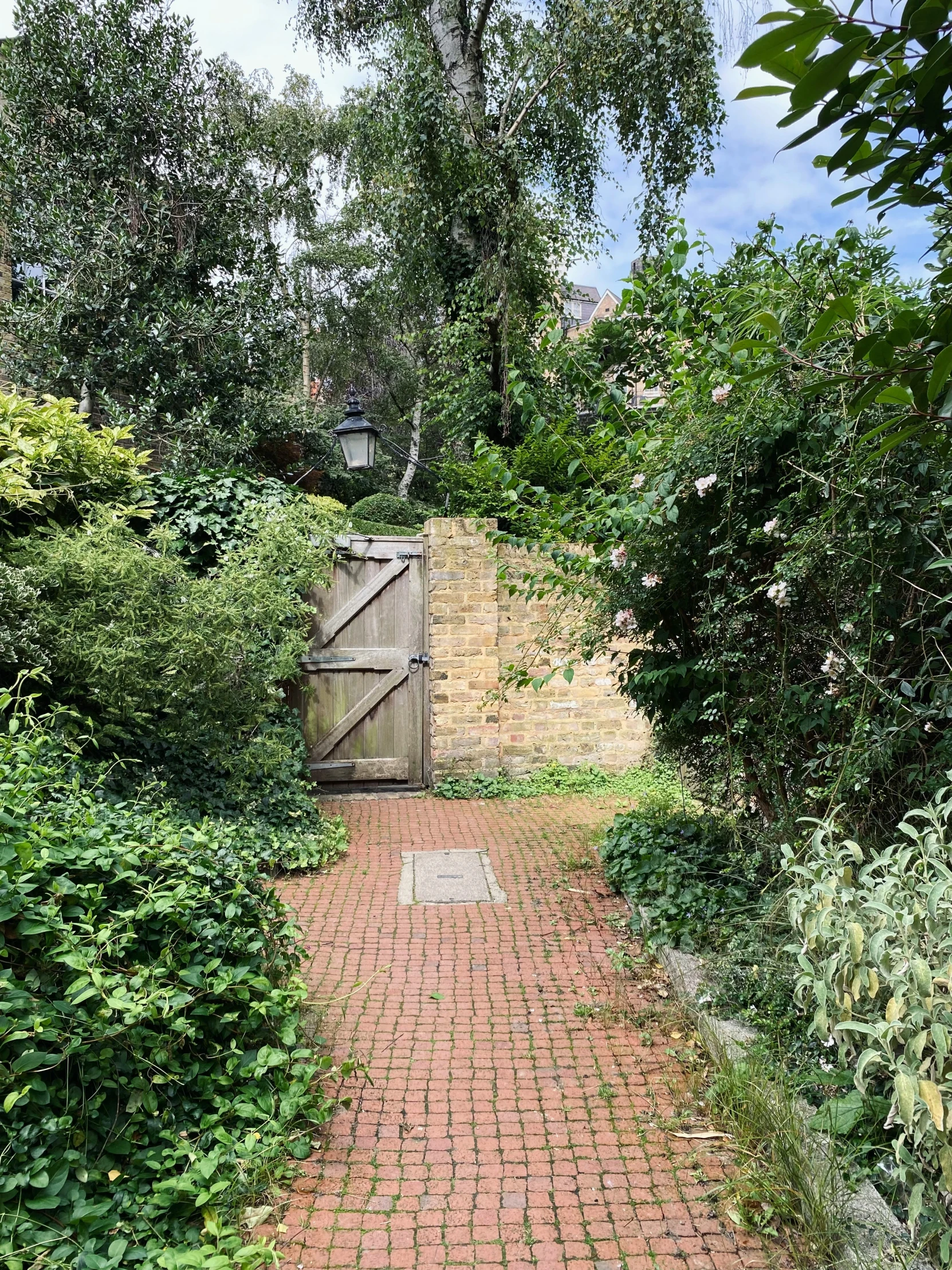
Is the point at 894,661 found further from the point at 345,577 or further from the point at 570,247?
the point at 570,247

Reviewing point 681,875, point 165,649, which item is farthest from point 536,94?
point 681,875

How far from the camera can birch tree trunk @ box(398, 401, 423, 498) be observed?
62.0 feet

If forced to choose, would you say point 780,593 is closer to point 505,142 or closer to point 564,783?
point 564,783

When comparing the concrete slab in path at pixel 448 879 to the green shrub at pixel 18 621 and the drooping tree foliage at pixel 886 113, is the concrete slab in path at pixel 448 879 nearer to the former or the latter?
the green shrub at pixel 18 621

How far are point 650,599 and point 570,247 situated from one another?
7.02 meters

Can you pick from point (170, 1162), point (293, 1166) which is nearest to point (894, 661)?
point (293, 1166)

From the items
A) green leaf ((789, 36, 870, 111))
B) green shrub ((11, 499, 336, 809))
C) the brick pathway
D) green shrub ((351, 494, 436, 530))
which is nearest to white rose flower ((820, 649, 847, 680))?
the brick pathway

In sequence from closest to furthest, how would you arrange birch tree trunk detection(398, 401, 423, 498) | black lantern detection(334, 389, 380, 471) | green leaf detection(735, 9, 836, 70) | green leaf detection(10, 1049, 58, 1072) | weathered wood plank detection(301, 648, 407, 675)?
green leaf detection(735, 9, 836, 70), green leaf detection(10, 1049, 58, 1072), weathered wood plank detection(301, 648, 407, 675), black lantern detection(334, 389, 380, 471), birch tree trunk detection(398, 401, 423, 498)

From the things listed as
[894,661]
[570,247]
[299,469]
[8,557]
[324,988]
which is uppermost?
[570,247]

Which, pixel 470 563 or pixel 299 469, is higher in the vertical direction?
pixel 299 469

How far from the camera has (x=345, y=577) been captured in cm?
694

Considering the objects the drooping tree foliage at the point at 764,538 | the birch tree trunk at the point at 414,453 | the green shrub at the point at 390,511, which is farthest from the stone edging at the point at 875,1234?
the birch tree trunk at the point at 414,453

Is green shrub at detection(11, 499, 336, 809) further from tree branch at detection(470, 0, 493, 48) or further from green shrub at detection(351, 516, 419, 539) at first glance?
tree branch at detection(470, 0, 493, 48)

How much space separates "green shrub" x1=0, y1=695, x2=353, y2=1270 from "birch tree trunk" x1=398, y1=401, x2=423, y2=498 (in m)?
16.0
